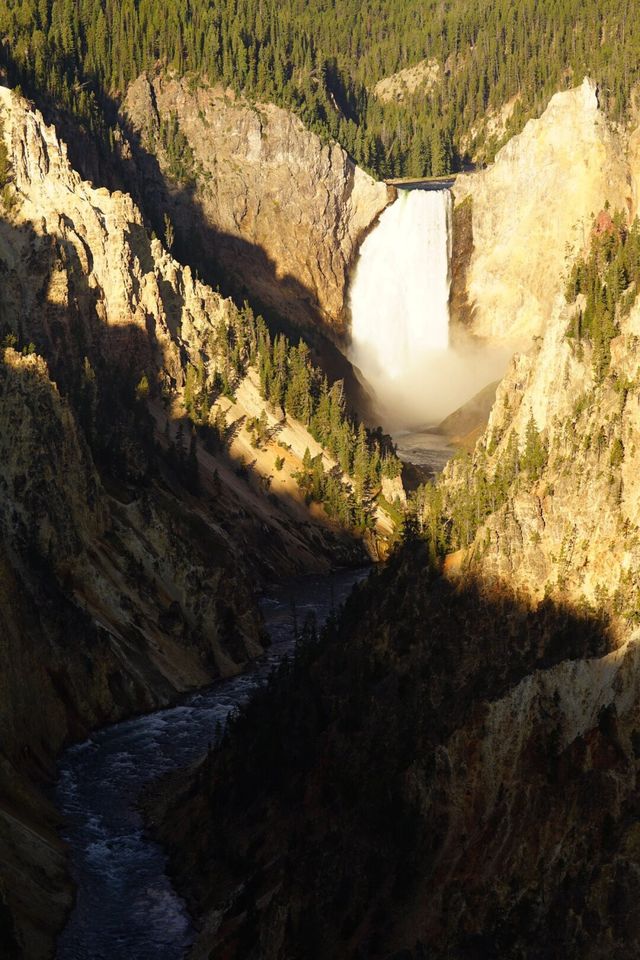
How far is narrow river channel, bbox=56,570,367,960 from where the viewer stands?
58.4 metres

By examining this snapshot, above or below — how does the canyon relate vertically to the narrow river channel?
above

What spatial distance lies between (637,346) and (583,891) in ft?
94.8

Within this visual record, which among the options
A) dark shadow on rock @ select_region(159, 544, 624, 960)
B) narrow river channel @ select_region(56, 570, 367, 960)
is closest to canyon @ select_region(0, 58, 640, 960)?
dark shadow on rock @ select_region(159, 544, 624, 960)

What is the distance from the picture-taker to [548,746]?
51.3 meters

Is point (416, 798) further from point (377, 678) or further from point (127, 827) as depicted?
point (127, 827)

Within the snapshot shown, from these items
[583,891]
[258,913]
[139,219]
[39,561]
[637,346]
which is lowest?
[258,913]

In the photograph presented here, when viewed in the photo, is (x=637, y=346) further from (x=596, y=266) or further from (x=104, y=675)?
(x=104, y=675)

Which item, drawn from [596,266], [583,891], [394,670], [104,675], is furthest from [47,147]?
[583,891]

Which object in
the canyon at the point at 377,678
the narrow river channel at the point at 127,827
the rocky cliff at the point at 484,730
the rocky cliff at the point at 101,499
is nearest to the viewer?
the rocky cliff at the point at 484,730

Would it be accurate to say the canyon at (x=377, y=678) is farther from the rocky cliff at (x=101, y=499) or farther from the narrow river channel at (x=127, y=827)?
the narrow river channel at (x=127, y=827)

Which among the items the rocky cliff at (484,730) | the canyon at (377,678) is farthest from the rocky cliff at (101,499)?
the rocky cliff at (484,730)

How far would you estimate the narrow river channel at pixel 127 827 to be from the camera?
192 ft

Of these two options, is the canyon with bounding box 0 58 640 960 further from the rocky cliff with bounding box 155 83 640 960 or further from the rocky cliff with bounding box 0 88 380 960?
the rocky cliff with bounding box 0 88 380 960

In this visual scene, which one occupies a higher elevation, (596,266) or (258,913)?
(596,266)
